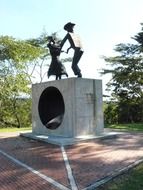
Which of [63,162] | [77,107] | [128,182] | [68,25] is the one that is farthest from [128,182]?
[68,25]

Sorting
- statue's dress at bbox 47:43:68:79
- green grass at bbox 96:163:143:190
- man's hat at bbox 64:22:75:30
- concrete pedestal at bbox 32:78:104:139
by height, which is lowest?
green grass at bbox 96:163:143:190

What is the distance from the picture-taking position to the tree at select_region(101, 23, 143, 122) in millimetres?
26266

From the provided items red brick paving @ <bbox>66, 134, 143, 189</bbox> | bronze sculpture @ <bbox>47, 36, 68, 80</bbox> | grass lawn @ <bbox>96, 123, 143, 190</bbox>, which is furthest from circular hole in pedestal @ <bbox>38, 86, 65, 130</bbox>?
grass lawn @ <bbox>96, 123, 143, 190</bbox>

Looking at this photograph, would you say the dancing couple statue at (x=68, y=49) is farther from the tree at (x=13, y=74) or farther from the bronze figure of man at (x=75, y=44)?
the tree at (x=13, y=74)

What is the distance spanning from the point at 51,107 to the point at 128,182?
8.00 metres

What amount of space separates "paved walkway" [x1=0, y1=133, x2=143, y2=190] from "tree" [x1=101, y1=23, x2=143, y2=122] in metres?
14.3

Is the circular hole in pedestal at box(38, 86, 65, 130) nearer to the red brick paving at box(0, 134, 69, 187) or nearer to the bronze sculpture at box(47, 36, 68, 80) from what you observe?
the bronze sculpture at box(47, 36, 68, 80)

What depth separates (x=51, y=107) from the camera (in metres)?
14.6

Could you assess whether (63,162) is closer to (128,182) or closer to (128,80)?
(128,182)

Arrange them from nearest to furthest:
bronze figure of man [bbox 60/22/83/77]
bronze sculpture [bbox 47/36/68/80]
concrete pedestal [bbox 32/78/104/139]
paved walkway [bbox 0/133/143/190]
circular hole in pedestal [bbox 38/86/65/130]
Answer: paved walkway [bbox 0/133/143/190]
concrete pedestal [bbox 32/78/104/139]
bronze figure of man [bbox 60/22/83/77]
circular hole in pedestal [bbox 38/86/65/130]
bronze sculpture [bbox 47/36/68/80]

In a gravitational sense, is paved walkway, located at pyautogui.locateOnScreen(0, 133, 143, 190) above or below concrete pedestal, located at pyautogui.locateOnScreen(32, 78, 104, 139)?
below

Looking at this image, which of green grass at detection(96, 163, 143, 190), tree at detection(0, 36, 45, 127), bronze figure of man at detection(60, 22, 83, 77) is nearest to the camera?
green grass at detection(96, 163, 143, 190)

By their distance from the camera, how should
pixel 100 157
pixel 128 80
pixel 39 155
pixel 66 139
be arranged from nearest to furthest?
pixel 100 157 < pixel 39 155 < pixel 66 139 < pixel 128 80

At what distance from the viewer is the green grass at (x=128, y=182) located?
259 inches
